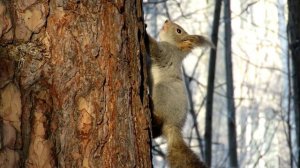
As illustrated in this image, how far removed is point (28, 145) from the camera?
187 cm

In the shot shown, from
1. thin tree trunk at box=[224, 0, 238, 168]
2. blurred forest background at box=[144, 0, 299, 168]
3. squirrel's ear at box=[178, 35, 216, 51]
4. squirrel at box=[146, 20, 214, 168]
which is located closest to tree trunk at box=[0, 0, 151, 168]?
squirrel at box=[146, 20, 214, 168]

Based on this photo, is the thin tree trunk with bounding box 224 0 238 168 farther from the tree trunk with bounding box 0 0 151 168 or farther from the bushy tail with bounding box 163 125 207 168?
the tree trunk with bounding box 0 0 151 168

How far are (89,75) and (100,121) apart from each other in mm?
163

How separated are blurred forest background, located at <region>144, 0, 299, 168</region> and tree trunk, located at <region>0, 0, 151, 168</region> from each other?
5.74 ft

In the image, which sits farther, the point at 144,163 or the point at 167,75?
the point at 167,75

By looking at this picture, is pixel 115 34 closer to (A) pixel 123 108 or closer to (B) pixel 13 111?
(A) pixel 123 108

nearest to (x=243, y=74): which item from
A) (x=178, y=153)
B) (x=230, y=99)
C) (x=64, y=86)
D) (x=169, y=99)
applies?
(x=230, y=99)

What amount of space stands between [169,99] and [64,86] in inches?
64.1

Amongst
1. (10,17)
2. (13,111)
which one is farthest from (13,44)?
(13,111)

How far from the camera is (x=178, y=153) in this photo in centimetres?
300

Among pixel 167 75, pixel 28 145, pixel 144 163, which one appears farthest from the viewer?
pixel 167 75

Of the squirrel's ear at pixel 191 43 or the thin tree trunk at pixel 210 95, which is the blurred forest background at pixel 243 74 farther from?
the squirrel's ear at pixel 191 43

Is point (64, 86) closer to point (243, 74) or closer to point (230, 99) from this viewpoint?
point (230, 99)

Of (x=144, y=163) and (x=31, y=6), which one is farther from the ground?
(x=31, y=6)
